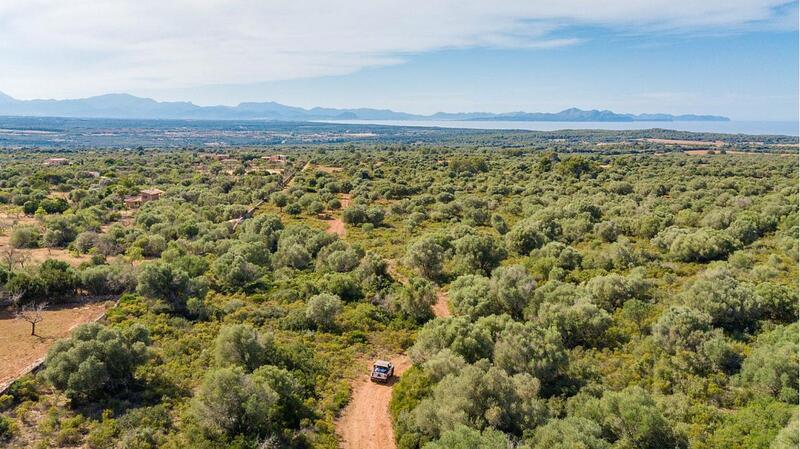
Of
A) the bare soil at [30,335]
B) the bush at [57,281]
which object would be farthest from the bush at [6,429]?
the bush at [57,281]

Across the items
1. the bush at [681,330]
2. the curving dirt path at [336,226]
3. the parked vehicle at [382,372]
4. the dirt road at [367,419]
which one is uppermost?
the bush at [681,330]

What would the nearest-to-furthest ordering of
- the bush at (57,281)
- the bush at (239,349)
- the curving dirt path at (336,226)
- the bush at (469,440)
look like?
1. the bush at (469,440)
2. the bush at (239,349)
3. the bush at (57,281)
4. the curving dirt path at (336,226)

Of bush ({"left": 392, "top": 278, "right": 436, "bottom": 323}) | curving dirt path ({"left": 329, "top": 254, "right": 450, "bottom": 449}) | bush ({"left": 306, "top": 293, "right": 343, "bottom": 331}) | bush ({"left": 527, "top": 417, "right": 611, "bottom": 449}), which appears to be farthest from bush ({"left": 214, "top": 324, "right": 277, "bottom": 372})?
bush ({"left": 527, "top": 417, "right": 611, "bottom": 449})

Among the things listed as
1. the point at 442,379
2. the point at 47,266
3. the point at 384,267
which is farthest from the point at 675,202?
the point at 47,266

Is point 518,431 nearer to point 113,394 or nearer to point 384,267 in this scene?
point 113,394

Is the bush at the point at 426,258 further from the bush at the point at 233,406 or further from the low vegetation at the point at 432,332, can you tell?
the bush at the point at 233,406

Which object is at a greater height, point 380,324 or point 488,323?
point 488,323
